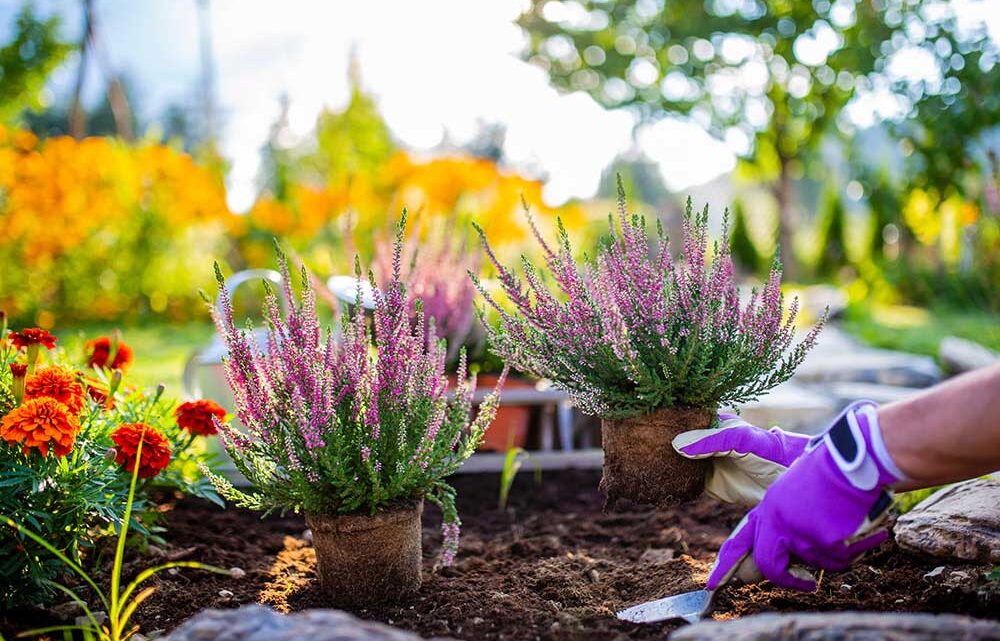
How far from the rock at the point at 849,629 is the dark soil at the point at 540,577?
0.50 metres

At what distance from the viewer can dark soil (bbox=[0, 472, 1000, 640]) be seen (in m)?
2.00

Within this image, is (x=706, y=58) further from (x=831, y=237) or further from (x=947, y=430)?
(x=947, y=430)

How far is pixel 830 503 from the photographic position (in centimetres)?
167

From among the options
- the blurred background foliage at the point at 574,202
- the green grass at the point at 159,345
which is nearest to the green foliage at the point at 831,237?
the blurred background foliage at the point at 574,202

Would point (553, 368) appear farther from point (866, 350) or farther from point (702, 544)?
point (866, 350)

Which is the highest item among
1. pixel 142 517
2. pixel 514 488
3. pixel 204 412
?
pixel 204 412

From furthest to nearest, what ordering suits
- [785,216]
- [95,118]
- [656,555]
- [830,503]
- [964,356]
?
[95,118], [785,216], [964,356], [656,555], [830,503]

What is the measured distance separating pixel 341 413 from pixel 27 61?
790 cm

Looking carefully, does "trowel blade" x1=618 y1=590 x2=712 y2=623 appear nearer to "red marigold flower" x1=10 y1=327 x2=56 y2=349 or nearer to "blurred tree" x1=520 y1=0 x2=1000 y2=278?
"red marigold flower" x1=10 y1=327 x2=56 y2=349

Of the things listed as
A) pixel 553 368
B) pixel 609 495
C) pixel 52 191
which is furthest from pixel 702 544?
pixel 52 191

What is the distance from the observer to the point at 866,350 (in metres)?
6.79

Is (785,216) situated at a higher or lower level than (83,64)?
lower

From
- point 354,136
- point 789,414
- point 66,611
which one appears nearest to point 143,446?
point 66,611

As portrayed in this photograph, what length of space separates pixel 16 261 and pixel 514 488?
21.3 feet
